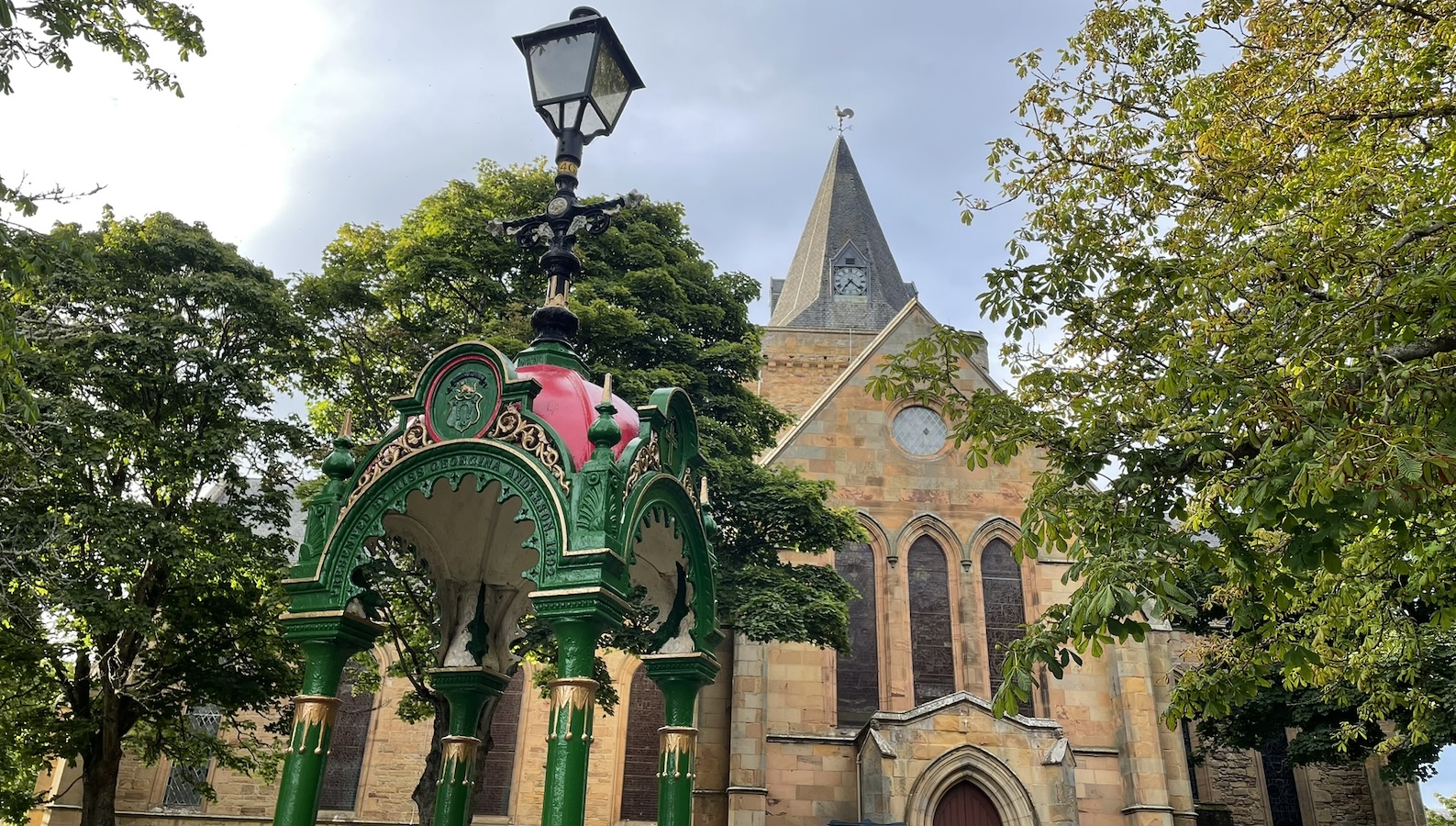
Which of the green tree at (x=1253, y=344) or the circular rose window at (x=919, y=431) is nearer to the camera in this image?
the green tree at (x=1253, y=344)

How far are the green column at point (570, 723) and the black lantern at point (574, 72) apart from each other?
9.06ft

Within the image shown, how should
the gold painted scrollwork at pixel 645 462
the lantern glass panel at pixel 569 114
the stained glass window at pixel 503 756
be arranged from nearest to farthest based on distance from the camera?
the gold painted scrollwork at pixel 645 462 < the lantern glass panel at pixel 569 114 < the stained glass window at pixel 503 756

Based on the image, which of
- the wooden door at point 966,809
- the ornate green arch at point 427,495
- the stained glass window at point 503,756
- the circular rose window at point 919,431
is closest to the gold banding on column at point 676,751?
the ornate green arch at point 427,495

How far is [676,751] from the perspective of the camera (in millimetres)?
5984

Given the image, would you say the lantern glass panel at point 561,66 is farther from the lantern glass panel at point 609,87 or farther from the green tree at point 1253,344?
the green tree at point 1253,344

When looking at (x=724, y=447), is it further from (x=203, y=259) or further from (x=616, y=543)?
(x=616, y=543)

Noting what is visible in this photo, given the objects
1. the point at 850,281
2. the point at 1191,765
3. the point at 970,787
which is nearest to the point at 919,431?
the point at 970,787

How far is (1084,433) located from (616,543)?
154 inches

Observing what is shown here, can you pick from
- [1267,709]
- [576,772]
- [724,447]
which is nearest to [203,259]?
[724,447]

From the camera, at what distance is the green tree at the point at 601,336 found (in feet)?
47.4

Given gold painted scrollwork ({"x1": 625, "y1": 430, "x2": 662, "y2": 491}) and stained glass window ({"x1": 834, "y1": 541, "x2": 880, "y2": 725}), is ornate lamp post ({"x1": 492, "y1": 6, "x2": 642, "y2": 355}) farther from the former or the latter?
stained glass window ({"x1": 834, "y1": 541, "x2": 880, "y2": 725})

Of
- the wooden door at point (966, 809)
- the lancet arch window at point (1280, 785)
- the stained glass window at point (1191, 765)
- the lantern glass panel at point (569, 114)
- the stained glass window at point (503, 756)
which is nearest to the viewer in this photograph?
the lantern glass panel at point (569, 114)

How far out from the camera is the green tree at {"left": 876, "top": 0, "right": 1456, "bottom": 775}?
17.6ft

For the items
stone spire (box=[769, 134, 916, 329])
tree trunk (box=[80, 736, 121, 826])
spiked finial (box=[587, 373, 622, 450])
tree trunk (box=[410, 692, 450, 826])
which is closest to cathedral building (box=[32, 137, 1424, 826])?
tree trunk (box=[80, 736, 121, 826])
